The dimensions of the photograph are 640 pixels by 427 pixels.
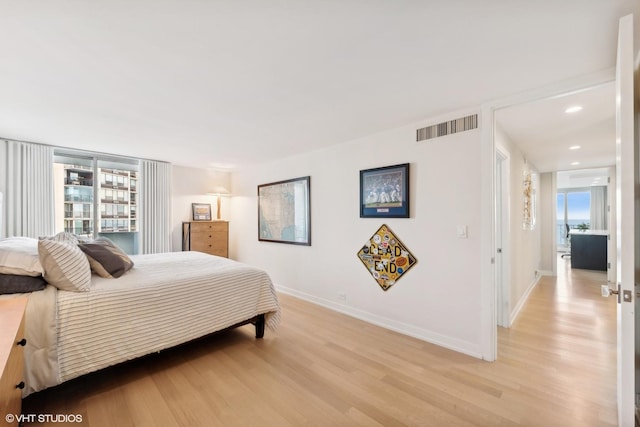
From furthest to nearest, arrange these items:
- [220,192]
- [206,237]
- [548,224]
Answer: [548,224] → [220,192] → [206,237]

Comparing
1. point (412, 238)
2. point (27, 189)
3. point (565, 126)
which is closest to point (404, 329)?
point (412, 238)

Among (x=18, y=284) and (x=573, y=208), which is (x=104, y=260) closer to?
(x=18, y=284)

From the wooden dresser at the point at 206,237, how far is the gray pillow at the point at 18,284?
3.09 meters

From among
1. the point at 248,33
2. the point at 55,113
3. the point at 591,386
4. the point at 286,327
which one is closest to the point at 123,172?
→ the point at 55,113

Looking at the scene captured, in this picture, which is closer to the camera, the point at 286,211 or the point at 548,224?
the point at 286,211

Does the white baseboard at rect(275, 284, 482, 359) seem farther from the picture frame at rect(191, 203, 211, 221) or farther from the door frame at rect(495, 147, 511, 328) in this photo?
the picture frame at rect(191, 203, 211, 221)

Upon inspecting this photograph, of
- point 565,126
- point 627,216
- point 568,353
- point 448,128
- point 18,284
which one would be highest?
point 565,126

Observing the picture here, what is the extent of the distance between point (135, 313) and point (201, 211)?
12.0 feet

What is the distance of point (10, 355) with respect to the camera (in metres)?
1.10

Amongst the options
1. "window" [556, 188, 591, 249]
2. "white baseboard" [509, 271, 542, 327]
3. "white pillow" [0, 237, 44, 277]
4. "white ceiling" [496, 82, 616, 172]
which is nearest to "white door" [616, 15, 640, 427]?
"white ceiling" [496, 82, 616, 172]

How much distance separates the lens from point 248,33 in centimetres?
147

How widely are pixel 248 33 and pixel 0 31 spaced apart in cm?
133

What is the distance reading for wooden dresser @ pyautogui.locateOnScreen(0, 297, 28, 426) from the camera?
3.41 ft

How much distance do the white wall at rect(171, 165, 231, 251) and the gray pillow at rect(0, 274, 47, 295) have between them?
3392 mm
